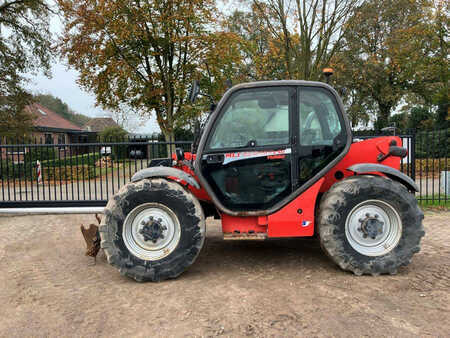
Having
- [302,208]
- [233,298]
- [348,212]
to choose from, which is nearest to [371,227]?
[348,212]

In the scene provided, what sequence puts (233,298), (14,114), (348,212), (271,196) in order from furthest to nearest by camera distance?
(14,114)
(271,196)
(348,212)
(233,298)

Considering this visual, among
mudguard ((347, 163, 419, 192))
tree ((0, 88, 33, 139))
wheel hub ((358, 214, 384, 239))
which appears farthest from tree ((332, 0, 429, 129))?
wheel hub ((358, 214, 384, 239))

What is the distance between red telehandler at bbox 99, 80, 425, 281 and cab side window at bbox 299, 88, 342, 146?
12 mm

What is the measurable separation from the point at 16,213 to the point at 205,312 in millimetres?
6793

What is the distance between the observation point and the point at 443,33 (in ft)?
47.6

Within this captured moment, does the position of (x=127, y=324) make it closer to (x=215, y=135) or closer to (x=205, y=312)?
(x=205, y=312)

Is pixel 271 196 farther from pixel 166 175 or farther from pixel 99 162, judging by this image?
pixel 99 162

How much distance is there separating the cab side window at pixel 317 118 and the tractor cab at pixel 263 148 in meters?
0.01

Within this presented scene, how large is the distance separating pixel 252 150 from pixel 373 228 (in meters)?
1.60

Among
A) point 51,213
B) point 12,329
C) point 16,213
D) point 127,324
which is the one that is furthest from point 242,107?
point 16,213

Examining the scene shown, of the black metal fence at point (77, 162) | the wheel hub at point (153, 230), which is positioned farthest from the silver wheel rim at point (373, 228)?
the black metal fence at point (77, 162)

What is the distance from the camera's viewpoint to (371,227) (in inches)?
163

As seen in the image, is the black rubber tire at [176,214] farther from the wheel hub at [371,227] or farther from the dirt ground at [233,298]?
the wheel hub at [371,227]

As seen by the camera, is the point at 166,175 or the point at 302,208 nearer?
the point at 302,208
